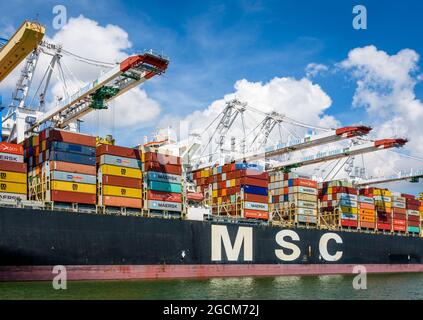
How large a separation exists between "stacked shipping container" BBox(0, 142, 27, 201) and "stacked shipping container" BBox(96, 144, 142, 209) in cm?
589

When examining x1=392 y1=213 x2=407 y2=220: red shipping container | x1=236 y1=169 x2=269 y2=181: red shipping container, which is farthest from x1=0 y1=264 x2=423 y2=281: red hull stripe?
x1=392 y1=213 x2=407 y2=220: red shipping container

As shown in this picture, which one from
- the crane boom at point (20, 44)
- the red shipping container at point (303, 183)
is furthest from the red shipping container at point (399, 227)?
the crane boom at point (20, 44)

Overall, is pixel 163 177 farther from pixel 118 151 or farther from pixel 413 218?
pixel 413 218

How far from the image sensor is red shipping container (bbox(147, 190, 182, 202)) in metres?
39.3

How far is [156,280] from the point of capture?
121ft

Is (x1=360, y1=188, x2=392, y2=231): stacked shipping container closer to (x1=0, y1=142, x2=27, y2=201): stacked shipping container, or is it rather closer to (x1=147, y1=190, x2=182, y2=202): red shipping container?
(x1=147, y1=190, x2=182, y2=202): red shipping container

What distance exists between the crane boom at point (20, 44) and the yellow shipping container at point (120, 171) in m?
10.2

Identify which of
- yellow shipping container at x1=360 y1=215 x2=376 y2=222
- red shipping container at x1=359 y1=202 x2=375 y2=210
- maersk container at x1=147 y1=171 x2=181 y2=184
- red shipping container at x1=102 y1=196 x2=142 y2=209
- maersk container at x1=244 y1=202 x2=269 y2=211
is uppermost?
maersk container at x1=147 y1=171 x2=181 y2=184

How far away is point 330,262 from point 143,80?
3177 cm

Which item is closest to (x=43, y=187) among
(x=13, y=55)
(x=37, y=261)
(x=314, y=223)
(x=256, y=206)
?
(x=37, y=261)

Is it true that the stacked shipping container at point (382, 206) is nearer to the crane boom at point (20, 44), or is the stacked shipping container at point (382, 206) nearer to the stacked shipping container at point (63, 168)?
the stacked shipping container at point (63, 168)

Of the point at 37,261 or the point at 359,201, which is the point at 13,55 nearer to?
the point at 37,261

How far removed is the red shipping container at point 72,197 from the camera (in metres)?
33.8

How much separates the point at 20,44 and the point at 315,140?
30361 mm
